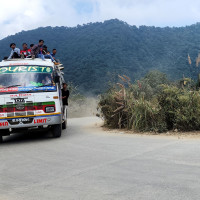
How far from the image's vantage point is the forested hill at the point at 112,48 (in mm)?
74875

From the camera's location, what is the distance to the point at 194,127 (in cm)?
984

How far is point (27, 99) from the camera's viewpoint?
974 centimetres

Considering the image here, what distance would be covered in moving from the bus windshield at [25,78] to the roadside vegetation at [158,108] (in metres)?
2.60

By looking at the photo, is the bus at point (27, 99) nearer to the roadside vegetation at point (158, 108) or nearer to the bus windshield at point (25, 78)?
the bus windshield at point (25, 78)

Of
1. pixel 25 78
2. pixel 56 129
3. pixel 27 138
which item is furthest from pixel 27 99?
pixel 27 138

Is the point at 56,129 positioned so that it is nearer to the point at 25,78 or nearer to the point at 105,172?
the point at 25,78

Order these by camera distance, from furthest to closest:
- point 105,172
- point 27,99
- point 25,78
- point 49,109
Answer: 1. point 25,78
2. point 49,109
3. point 27,99
4. point 105,172

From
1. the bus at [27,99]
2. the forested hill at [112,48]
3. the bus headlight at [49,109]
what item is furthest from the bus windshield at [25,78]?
the forested hill at [112,48]

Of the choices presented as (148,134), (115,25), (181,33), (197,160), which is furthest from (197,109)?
(115,25)

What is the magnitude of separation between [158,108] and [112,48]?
3498 inches

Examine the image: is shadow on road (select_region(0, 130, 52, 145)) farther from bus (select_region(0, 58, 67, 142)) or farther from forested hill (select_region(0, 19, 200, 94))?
forested hill (select_region(0, 19, 200, 94))

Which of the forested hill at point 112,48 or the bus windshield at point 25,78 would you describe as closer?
the bus windshield at point 25,78

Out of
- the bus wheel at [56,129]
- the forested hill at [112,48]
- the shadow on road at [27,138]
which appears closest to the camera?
Result: the bus wheel at [56,129]

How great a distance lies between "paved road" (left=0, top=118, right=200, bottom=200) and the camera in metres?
4.02
